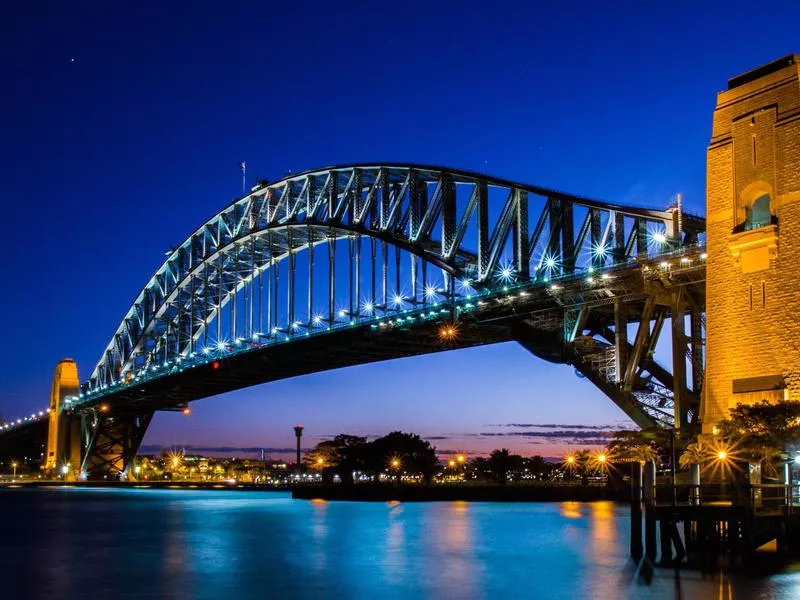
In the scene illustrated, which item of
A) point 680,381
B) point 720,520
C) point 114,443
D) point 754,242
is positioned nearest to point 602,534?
point 680,381

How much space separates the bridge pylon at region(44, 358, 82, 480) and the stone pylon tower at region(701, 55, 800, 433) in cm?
10419

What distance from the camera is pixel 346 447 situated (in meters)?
98.8

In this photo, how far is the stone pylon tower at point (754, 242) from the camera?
107ft

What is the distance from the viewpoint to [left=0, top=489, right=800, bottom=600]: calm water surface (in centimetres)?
2581

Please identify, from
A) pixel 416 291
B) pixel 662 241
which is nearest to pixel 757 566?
pixel 662 241

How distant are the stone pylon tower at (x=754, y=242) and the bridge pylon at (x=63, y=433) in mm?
104186

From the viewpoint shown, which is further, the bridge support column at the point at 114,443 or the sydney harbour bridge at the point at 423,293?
the bridge support column at the point at 114,443

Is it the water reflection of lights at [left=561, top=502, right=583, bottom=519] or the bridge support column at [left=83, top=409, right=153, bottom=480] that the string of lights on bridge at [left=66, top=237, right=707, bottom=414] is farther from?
the bridge support column at [left=83, top=409, right=153, bottom=480]

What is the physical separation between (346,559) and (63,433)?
102 meters

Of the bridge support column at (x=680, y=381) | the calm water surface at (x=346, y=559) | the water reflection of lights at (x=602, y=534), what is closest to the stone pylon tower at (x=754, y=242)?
the water reflection of lights at (x=602, y=534)

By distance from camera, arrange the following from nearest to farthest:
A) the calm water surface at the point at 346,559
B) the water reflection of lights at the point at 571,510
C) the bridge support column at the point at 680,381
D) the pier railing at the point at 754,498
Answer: the calm water surface at the point at 346,559
the pier railing at the point at 754,498
the bridge support column at the point at 680,381
the water reflection of lights at the point at 571,510

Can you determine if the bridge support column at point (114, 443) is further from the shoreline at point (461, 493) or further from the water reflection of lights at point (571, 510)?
the water reflection of lights at point (571, 510)

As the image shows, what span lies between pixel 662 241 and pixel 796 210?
13.5m

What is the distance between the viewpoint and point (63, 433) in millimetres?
127875
